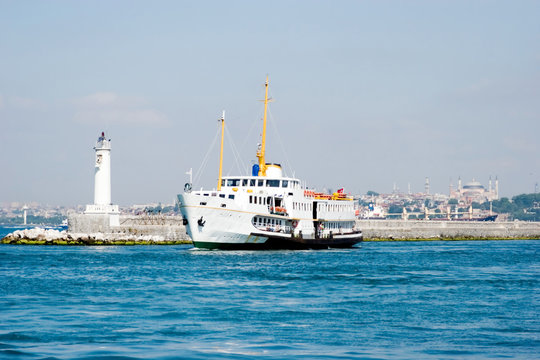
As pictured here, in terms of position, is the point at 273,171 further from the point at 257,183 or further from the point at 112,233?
the point at 112,233

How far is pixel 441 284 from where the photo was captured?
30125mm

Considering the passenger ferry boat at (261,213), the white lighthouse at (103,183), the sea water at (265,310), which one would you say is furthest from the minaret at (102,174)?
the sea water at (265,310)

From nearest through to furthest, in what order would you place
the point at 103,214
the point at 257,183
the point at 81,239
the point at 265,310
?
the point at 265,310, the point at 257,183, the point at 81,239, the point at 103,214

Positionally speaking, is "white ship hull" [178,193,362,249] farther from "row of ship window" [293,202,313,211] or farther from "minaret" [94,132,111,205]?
"minaret" [94,132,111,205]

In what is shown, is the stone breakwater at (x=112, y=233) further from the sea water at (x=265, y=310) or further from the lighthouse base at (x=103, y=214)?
the sea water at (x=265, y=310)

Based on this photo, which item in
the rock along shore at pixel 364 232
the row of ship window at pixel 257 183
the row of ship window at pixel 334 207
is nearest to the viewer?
the row of ship window at pixel 257 183

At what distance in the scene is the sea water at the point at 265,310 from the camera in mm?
16875

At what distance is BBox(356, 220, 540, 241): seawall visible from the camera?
8381 centimetres

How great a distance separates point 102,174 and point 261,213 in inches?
854

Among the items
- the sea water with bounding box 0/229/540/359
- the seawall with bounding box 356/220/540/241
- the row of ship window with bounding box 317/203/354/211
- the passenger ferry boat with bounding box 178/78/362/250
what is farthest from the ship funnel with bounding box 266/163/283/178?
the seawall with bounding box 356/220/540/241

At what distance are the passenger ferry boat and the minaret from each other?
54.4 feet

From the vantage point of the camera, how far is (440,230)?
8994cm

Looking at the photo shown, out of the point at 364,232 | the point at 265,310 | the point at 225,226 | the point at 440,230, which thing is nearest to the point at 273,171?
the point at 225,226

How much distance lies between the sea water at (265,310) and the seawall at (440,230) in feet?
147
